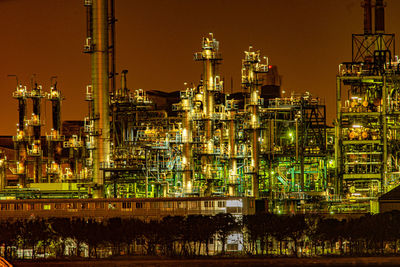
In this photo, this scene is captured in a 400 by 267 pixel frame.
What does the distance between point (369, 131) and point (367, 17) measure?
36.0 feet

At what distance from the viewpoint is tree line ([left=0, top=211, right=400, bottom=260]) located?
53.5 metres

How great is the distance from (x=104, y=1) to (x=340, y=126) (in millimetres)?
21580

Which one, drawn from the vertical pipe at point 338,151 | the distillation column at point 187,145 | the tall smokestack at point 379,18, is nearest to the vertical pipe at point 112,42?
the distillation column at point 187,145

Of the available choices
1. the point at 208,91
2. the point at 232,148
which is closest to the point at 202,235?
the point at 232,148

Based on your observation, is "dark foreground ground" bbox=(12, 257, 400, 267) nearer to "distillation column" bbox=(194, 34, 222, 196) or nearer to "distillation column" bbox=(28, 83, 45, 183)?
"distillation column" bbox=(194, 34, 222, 196)

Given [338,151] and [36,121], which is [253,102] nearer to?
[338,151]

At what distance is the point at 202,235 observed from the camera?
5334cm

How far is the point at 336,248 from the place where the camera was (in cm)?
5806

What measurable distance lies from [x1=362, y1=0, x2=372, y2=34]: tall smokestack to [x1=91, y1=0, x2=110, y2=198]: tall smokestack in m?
22.5

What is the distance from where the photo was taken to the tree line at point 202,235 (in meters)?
53.5

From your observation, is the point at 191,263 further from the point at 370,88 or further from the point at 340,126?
the point at 370,88

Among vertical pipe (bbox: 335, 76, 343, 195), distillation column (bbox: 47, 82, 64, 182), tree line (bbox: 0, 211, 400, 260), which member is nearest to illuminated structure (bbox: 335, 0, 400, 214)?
vertical pipe (bbox: 335, 76, 343, 195)

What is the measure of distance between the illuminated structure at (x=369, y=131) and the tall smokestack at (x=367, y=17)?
108 centimetres

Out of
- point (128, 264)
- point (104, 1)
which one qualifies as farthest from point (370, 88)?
point (128, 264)
